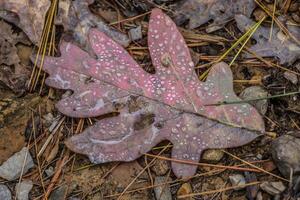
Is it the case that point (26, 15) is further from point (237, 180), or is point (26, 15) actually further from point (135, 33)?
point (237, 180)

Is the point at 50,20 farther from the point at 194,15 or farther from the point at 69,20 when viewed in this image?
the point at 194,15

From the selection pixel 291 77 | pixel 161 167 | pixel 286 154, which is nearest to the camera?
pixel 286 154

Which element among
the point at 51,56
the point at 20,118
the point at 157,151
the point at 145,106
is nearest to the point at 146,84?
the point at 145,106

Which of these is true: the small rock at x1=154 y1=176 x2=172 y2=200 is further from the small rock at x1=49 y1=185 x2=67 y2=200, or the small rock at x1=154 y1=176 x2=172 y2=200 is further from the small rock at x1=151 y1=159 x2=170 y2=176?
the small rock at x1=49 y1=185 x2=67 y2=200

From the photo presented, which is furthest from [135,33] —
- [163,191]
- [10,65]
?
[163,191]

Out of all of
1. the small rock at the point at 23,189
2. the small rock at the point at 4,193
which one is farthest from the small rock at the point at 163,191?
the small rock at the point at 4,193
